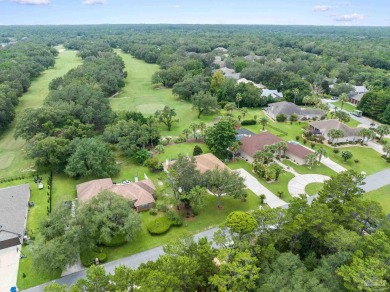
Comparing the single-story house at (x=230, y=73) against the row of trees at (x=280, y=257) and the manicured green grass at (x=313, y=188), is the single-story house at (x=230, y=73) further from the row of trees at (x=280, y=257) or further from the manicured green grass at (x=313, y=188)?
the row of trees at (x=280, y=257)

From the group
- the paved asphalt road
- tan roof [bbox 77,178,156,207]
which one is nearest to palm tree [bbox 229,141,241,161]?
tan roof [bbox 77,178,156,207]

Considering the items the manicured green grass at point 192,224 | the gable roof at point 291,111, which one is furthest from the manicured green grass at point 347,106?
the manicured green grass at point 192,224

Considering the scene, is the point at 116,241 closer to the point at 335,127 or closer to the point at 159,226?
the point at 159,226

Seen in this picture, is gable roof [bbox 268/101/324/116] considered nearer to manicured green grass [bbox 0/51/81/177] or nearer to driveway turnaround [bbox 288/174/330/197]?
driveway turnaround [bbox 288/174/330/197]

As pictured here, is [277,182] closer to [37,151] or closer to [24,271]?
[24,271]

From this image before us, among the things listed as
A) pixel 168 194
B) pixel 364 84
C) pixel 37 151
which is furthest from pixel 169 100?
pixel 364 84
